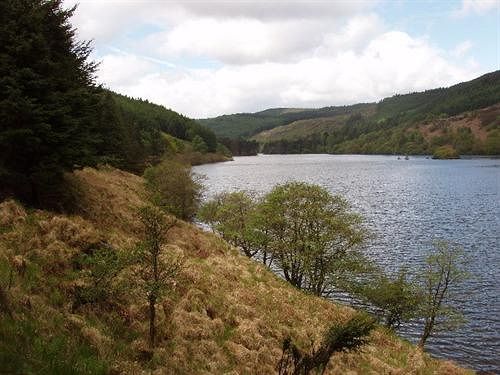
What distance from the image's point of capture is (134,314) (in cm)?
1792

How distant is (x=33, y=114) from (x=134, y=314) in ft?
34.8

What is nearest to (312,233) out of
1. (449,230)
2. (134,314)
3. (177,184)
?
(134,314)

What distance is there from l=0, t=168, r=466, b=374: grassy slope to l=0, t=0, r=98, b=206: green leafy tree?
2390 mm

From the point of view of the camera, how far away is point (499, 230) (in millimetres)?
71875

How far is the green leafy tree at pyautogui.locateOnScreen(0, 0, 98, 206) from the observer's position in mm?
20719

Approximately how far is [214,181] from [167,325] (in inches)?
4831

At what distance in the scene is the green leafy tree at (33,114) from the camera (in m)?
20.7

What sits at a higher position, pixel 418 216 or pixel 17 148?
pixel 17 148

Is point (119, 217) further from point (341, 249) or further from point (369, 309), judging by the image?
point (369, 309)

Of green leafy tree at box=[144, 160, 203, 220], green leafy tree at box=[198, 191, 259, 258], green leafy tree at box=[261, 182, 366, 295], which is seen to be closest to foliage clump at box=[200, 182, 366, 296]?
green leafy tree at box=[261, 182, 366, 295]

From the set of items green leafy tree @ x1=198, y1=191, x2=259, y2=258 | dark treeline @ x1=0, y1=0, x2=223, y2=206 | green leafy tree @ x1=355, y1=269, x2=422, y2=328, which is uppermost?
dark treeline @ x1=0, y1=0, x2=223, y2=206

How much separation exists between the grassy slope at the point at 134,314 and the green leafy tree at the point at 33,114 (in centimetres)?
239

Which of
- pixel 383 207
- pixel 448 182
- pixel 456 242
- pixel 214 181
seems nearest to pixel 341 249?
pixel 456 242

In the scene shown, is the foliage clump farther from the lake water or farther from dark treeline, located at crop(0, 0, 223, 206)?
dark treeline, located at crop(0, 0, 223, 206)
